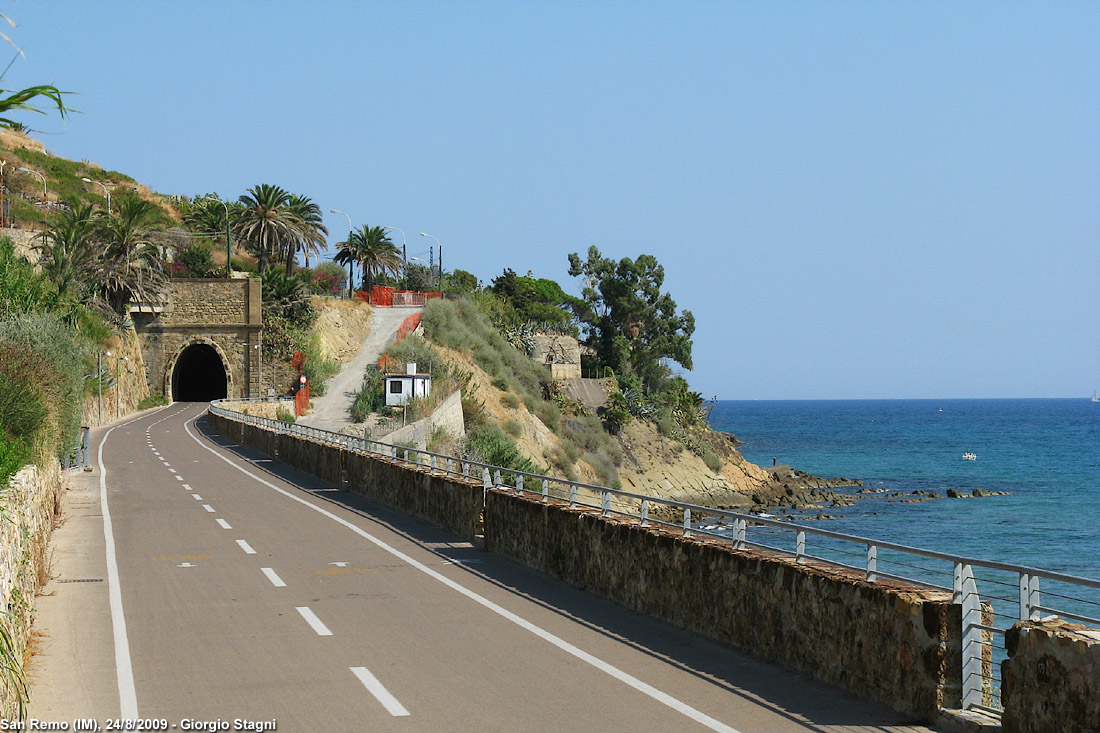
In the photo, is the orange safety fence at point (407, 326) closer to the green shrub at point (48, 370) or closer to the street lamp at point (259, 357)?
the street lamp at point (259, 357)

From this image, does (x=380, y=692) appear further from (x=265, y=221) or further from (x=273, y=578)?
(x=265, y=221)

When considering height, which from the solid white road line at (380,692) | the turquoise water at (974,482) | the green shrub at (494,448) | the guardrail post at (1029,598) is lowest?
the turquoise water at (974,482)

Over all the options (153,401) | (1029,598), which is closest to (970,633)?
(1029,598)

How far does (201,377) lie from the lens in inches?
3720

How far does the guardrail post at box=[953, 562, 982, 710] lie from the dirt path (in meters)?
51.2

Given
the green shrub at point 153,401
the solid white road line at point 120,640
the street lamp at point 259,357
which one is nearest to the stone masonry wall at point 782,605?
the solid white road line at point 120,640

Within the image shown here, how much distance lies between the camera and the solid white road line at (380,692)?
9.06 metres

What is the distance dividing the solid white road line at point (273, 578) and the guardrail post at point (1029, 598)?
10185 millimetres

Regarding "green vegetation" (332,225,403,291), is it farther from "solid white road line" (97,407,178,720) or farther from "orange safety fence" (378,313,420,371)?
"solid white road line" (97,407,178,720)

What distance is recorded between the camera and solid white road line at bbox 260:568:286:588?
609 inches

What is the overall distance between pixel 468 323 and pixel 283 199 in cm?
1742

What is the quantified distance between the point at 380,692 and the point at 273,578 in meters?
6.86

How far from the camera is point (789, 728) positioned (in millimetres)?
8516

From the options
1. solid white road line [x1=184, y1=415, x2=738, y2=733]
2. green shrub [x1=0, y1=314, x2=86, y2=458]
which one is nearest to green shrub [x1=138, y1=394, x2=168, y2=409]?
green shrub [x1=0, y1=314, x2=86, y2=458]
